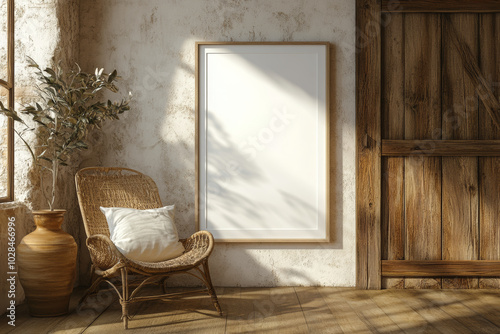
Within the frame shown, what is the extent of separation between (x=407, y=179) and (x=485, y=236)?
0.74 meters

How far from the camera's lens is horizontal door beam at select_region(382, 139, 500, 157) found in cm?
359

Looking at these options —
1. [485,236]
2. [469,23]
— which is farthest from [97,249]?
[469,23]

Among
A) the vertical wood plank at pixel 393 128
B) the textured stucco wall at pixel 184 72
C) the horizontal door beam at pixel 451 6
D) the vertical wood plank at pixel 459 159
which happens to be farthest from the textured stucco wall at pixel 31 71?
the vertical wood plank at pixel 459 159

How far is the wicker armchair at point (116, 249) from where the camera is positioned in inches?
106

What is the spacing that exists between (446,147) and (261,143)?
1.40 m

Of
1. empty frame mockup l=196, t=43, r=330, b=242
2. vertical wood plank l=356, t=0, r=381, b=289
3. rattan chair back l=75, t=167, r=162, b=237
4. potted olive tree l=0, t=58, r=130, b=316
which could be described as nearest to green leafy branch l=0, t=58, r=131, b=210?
potted olive tree l=0, t=58, r=130, b=316

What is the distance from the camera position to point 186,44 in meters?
3.67

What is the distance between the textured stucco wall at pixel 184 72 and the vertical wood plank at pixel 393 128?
0.80 feet

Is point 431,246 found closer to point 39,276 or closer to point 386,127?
point 386,127

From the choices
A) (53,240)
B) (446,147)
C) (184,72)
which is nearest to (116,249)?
(53,240)

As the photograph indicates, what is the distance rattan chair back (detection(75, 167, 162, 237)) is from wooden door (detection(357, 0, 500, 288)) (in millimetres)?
1600

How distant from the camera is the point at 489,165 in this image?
11.9 feet

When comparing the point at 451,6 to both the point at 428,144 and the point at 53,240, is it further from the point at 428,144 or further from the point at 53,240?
the point at 53,240

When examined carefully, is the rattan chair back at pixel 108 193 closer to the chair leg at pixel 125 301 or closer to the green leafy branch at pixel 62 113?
the green leafy branch at pixel 62 113
